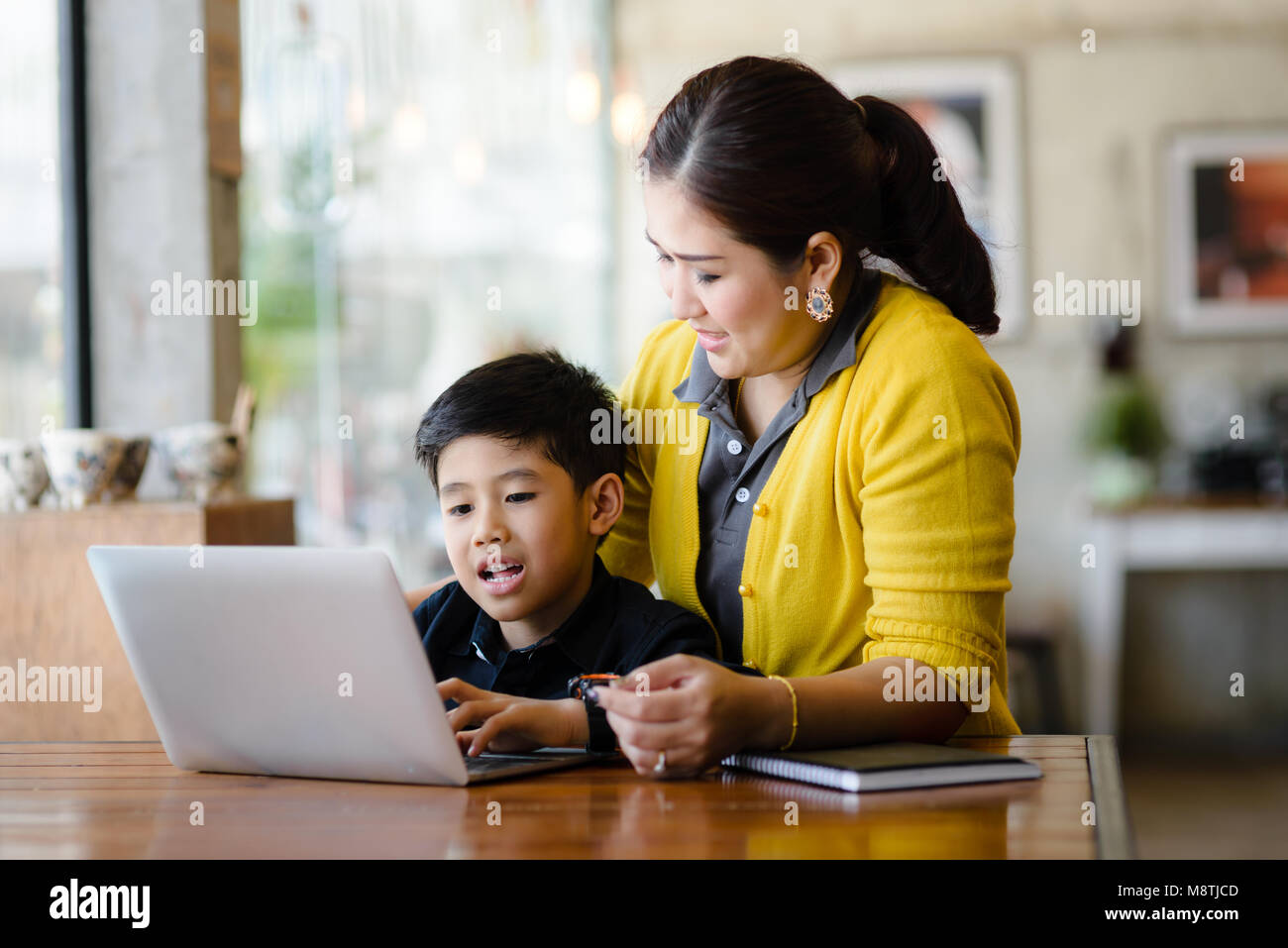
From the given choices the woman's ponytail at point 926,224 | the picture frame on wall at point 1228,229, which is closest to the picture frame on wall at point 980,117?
the picture frame on wall at point 1228,229

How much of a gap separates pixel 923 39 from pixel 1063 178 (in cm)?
70

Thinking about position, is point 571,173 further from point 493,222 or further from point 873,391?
point 873,391

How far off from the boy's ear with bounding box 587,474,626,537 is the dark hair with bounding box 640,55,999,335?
0.30m

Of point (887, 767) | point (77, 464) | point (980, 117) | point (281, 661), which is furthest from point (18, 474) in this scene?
point (980, 117)

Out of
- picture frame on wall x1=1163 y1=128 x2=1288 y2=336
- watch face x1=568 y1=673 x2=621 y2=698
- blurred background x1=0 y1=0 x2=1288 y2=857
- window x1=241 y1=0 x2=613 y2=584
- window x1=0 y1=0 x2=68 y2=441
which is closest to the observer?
watch face x1=568 y1=673 x2=621 y2=698

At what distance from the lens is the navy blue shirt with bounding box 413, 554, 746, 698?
1.26 meters

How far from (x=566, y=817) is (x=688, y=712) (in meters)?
0.13

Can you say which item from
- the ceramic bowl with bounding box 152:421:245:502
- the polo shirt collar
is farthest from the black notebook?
the ceramic bowl with bounding box 152:421:245:502

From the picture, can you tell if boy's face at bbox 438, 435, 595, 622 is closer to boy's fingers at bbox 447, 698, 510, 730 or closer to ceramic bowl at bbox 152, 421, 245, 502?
boy's fingers at bbox 447, 698, 510, 730

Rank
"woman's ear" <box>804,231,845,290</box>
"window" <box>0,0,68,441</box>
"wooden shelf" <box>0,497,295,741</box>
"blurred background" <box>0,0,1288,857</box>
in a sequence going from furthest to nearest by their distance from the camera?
"blurred background" <box>0,0,1288,857</box>, "window" <box>0,0,68,441</box>, "wooden shelf" <box>0,497,295,741</box>, "woman's ear" <box>804,231,845,290</box>

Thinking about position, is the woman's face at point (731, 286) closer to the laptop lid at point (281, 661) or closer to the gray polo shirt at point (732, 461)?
the gray polo shirt at point (732, 461)

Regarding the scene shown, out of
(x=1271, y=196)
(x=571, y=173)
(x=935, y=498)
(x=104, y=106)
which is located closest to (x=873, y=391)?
(x=935, y=498)
